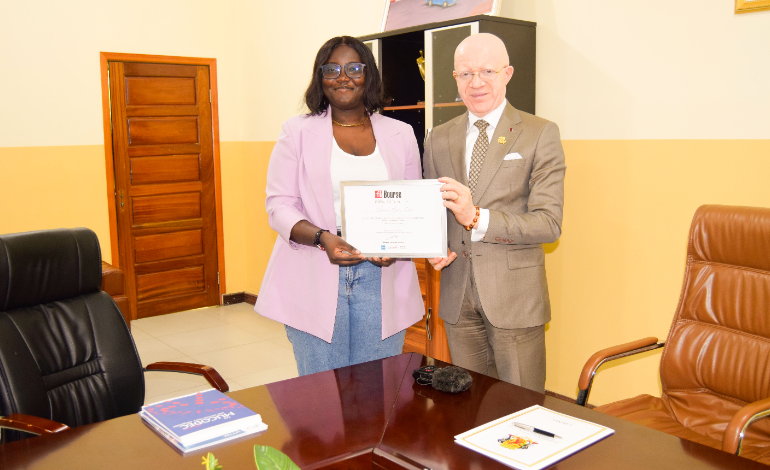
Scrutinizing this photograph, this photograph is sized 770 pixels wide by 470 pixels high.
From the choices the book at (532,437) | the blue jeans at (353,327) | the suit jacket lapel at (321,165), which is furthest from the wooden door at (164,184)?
the book at (532,437)

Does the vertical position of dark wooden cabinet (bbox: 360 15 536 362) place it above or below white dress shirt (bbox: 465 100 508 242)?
above

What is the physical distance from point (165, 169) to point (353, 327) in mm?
4063

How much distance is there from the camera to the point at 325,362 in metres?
2.21

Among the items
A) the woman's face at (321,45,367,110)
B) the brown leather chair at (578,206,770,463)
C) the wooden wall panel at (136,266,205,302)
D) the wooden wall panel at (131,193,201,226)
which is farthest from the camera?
the wooden wall panel at (136,266,205,302)

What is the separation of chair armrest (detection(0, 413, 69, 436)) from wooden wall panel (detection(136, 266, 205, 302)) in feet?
13.9

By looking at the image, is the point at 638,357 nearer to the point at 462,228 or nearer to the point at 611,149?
the point at 611,149

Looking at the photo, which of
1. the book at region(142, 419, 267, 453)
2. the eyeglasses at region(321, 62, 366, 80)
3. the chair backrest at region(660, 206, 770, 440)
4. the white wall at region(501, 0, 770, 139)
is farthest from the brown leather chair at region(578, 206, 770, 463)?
the eyeglasses at region(321, 62, 366, 80)

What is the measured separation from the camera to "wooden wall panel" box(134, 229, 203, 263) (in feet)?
18.7

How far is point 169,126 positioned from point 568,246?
12.3 ft

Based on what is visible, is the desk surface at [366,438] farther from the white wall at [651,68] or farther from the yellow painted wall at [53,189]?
the yellow painted wall at [53,189]

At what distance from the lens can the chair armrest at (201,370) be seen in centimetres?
197

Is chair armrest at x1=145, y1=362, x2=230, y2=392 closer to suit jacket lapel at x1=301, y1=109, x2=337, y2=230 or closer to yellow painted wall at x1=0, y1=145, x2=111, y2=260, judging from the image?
suit jacket lapel at x1=301, y1=109, x2=337, y2=230

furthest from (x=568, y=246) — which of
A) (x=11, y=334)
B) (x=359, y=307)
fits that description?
(x=11, y=334)

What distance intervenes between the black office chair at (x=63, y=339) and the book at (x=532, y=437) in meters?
0.88
